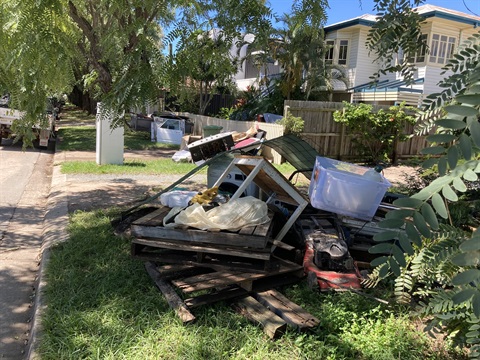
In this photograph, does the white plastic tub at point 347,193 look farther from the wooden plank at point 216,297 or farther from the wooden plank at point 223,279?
the wooden plank at point 216,297

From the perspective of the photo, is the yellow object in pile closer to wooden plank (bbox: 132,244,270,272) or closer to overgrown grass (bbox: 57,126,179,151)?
wooden plank (bbox: 132,244,270,272)

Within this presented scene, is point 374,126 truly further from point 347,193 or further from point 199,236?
point 199,236

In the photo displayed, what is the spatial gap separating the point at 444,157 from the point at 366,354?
90.3 inches

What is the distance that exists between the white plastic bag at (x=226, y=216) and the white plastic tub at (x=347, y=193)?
0.83 meters

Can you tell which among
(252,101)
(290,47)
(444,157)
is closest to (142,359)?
(444,157)

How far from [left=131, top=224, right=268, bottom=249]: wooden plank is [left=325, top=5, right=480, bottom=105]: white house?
1526 cm

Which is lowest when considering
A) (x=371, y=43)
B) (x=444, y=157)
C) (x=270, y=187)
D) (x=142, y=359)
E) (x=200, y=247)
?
(x=142, y=359)

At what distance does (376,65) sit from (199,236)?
1729 centimetres

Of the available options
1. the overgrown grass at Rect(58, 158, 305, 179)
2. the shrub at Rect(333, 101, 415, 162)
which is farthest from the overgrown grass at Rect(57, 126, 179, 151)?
the shrub at Rect(333, 101, 415, 162)

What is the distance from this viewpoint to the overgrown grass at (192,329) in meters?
3.08

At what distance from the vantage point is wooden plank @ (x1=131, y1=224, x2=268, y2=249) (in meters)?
4.01

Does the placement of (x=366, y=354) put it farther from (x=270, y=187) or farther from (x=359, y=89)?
(x=359, y=89)

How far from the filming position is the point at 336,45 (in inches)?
912

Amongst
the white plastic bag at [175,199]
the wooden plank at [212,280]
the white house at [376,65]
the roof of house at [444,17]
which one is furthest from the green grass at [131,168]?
the roof of house at [444,17]
